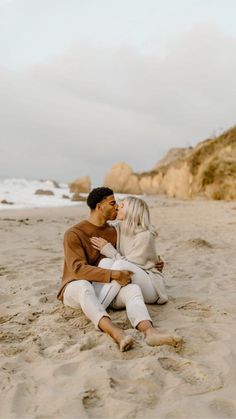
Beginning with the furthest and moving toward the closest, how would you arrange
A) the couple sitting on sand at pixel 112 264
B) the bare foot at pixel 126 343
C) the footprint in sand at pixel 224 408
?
1. the couple sitting on sand at pixel 112 264
2. the bare foot at pixel 126 343
3. the footprint in sand at pixel 224 408

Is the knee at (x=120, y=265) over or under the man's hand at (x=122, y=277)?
over

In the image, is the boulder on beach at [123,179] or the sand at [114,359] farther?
the boulder on beach at [123,179]

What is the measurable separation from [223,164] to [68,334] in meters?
19.3

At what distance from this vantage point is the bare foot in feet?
9.55

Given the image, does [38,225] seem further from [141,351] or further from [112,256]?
[141,351]

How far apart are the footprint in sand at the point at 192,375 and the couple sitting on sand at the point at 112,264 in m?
0.48

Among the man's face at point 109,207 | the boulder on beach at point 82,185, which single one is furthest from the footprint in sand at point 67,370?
the boulder on beach at point 82,185

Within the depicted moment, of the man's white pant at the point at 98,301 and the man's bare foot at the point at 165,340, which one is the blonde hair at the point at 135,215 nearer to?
the man's white pant at the point at 98,301

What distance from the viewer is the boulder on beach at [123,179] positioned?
45.8 meters

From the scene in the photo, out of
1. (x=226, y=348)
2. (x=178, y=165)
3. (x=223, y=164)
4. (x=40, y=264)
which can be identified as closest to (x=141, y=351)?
(x=226, y=348)

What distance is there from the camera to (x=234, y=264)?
6.12 metres

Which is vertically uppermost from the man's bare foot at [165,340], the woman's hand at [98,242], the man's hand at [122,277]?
the woman's hand at [98,242]

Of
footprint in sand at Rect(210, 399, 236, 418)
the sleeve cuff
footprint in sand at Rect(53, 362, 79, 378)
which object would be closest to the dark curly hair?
the sleeve cuff

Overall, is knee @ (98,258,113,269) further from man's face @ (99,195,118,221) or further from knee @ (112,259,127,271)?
man's face @ (99,195,118,221)
